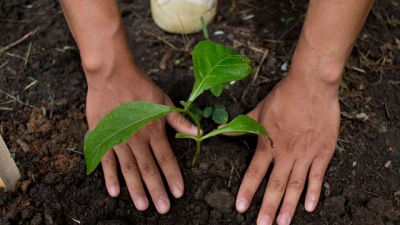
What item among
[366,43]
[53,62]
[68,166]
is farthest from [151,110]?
[366,43]

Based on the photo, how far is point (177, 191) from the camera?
1279mm

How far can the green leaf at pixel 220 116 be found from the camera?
1.42m

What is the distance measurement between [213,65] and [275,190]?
0.36 metres

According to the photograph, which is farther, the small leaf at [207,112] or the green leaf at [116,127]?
the small leaf at [207,112]

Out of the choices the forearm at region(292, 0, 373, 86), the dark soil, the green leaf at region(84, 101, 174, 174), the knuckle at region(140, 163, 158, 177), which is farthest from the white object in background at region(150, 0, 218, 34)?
the green leaf at region(84, 101, 174, 174)

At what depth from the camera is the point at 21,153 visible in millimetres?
1337

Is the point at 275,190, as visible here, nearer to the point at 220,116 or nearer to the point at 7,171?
the point at 220,116

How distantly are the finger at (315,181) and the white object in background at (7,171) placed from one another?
730mm

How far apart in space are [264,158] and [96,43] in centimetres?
53

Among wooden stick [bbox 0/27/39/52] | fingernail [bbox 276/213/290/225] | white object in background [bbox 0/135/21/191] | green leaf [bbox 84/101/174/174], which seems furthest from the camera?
wooden stick [bbox 0/27/39/52]

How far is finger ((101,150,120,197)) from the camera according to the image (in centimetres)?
128

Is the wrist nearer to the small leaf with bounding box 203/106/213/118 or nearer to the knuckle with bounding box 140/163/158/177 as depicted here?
the small leaf with bounding box 203/106/213/118

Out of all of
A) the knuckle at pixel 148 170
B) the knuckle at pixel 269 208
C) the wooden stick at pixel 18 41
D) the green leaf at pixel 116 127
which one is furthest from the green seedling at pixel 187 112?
the wooden stick at pixel 18 41

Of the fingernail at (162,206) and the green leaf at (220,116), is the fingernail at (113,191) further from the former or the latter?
the green leaf at (220,116)
